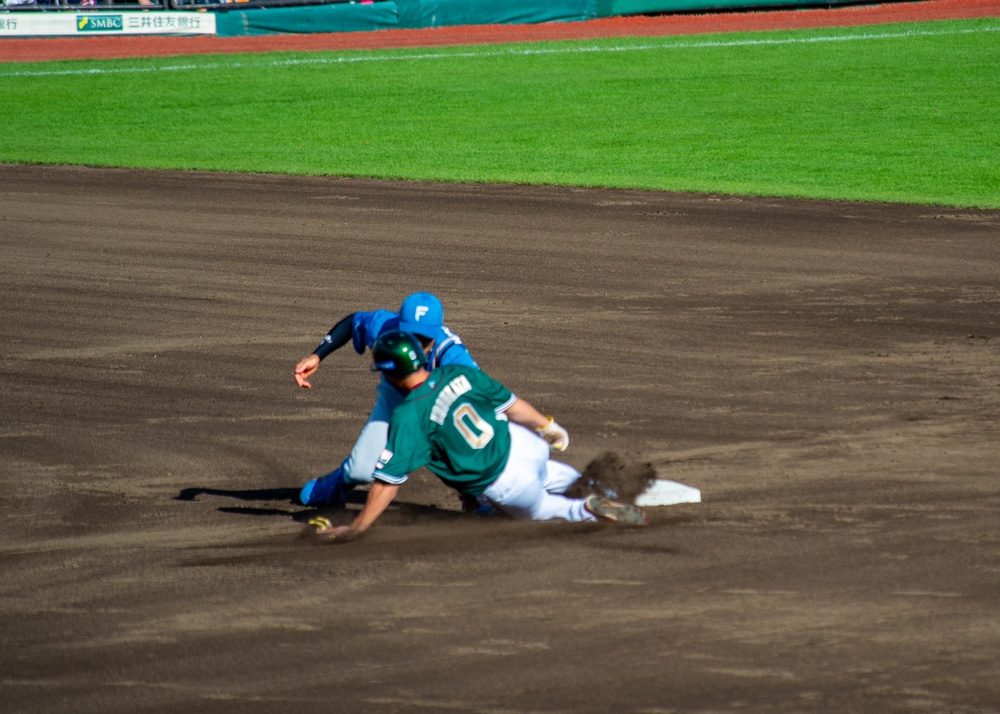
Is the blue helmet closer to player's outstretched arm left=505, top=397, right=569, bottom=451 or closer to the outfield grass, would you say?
player's outstretched arm left=505, top=397, right=569, bottom=451

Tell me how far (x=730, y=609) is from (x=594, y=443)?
2.77 m

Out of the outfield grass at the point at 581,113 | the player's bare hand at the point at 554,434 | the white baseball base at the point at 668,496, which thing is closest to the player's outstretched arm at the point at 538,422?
the player's bare hand at the point at 554,434

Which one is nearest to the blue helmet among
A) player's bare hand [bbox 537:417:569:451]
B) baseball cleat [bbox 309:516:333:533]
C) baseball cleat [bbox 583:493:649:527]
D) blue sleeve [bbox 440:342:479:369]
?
blue sleeve [bbox 440:342:479:369]

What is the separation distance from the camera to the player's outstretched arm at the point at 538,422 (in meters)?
7.39

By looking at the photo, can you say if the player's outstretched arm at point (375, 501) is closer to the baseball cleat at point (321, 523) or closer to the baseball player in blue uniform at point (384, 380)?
the baseball cleat at point (321, 523)

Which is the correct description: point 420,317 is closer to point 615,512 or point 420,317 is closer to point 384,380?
point 384,380

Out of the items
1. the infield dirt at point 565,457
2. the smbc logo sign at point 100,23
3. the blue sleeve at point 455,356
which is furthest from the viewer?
the smbc logo sign at point 100,23

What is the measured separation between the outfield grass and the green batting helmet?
11.3 metres

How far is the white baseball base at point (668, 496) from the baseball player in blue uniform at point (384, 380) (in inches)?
50.7

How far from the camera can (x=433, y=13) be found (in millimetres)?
34125

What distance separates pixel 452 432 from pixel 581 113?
17947mm

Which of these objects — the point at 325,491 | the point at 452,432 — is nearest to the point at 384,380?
the point at 325,491

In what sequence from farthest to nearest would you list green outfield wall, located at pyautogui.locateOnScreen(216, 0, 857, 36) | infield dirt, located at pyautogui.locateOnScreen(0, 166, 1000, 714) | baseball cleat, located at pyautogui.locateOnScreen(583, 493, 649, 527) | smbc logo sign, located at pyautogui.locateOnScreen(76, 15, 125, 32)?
green outfield wall, located at pyautogui.locateOnScreen(216, 0, 857, 36), smbc logo sign, located at pyautogui.locateOnScreen(76, 15, 125, 32), baseball cleat, located at pyautogui.locateOnScreen(583, 493, 649, 527), infield dirt, located at pyautogui.locateOnScreen(0, 166, 1000, 714)

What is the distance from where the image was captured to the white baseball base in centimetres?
764
